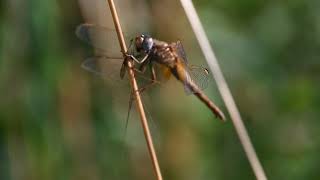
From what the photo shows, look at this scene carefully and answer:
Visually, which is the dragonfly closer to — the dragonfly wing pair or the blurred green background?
the dragonfly wing pair

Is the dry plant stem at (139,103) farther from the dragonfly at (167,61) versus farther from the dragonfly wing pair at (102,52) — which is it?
the dragonfly at (167,61)

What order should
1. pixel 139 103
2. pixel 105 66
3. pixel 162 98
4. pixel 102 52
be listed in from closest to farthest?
pixel 139 103
pixel 105 66
pixel 102 52
pixel 162 98

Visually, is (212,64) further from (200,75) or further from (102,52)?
(102,52)

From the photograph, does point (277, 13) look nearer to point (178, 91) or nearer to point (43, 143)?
point (178, 91)

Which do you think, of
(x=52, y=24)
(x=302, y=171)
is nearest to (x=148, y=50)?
(x=52, y=24)

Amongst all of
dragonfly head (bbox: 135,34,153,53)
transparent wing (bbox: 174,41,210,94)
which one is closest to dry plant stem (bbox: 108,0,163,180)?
dragonfly head (bbox: 135,34,153,53)

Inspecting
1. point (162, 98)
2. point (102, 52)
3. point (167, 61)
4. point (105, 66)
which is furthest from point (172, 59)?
point (162, 98)

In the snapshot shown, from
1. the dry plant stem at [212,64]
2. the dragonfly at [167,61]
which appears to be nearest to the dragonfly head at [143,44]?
the dragonfly at [167,61]
